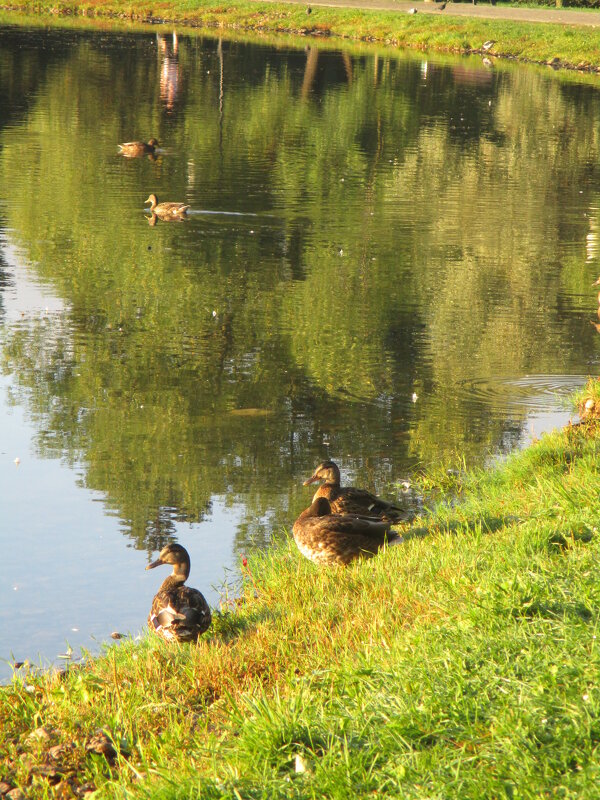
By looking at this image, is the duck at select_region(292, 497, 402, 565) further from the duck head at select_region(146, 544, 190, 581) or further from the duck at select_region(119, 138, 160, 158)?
the duck at select_region(119, 138, 160, 158)

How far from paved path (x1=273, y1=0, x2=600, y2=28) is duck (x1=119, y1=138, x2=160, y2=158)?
41.2m

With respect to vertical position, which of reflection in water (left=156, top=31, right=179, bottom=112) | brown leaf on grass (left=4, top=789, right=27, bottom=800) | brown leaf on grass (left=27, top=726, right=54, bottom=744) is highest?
reflection in water (left=156, top=31, right=179, bottom=112)

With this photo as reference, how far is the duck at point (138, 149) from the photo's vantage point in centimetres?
2848

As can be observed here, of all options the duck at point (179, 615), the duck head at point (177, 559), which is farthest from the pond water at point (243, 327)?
the duck at point (179, 615)

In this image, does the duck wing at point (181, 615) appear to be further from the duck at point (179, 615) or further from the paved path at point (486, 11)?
the paved path at point (486, 11)

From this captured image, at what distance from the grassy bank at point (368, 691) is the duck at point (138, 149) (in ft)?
73.7

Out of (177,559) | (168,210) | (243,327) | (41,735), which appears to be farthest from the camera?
(168,210)

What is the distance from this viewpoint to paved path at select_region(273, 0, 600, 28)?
65256 millimetres

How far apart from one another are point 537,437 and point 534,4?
71.6 meters

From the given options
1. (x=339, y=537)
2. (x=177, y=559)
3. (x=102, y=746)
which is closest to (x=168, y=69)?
(x=339, y=537)

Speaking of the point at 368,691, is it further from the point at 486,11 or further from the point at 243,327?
Answer: the point at 486,11

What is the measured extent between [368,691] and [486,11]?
6959 centimetres

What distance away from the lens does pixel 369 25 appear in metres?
64.8

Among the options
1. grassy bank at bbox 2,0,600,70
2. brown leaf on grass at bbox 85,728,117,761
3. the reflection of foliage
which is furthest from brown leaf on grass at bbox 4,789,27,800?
grassy bank at bbox 2,0,600,70
